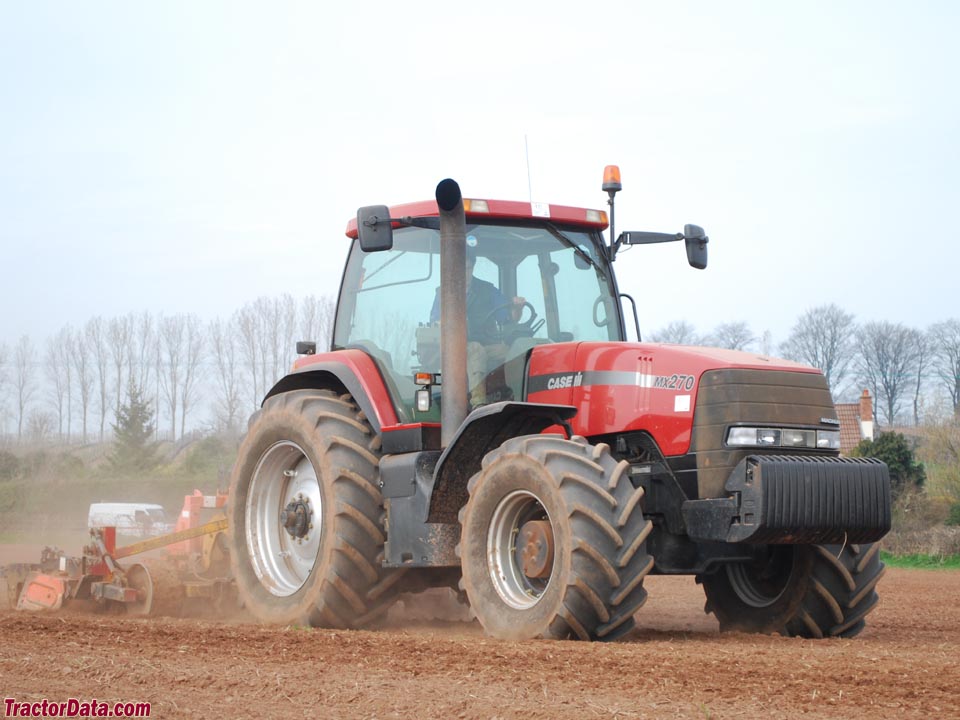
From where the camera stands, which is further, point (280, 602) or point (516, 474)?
point (280, 602)

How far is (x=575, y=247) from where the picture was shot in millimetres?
8469

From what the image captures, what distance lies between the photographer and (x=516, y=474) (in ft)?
22.6

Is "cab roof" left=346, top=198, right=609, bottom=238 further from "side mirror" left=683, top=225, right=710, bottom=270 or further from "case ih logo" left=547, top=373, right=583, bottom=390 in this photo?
"case ih logo" left=547, top=373, right=583, bottom=390

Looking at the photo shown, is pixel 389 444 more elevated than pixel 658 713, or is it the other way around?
pixel 389 444

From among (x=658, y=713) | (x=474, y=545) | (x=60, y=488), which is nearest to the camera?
(x=658, y=713)

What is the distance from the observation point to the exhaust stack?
301 inches

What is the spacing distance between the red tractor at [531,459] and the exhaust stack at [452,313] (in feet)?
0.05

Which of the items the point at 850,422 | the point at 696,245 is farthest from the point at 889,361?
the point at 696,245

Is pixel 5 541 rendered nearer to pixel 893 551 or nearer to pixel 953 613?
pixel 893 551

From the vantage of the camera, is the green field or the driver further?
the green field

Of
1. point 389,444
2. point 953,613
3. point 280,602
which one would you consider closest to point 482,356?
point 389,444

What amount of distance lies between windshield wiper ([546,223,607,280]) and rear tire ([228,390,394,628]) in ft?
6.12

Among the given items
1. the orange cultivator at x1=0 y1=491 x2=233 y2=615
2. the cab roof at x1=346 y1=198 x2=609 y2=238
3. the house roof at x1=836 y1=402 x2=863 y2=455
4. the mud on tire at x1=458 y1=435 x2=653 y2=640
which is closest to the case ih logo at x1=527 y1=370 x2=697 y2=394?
the mud on tire at x1=458 y1=435 x2=653 y2=640

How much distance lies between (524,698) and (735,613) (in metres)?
3.69
